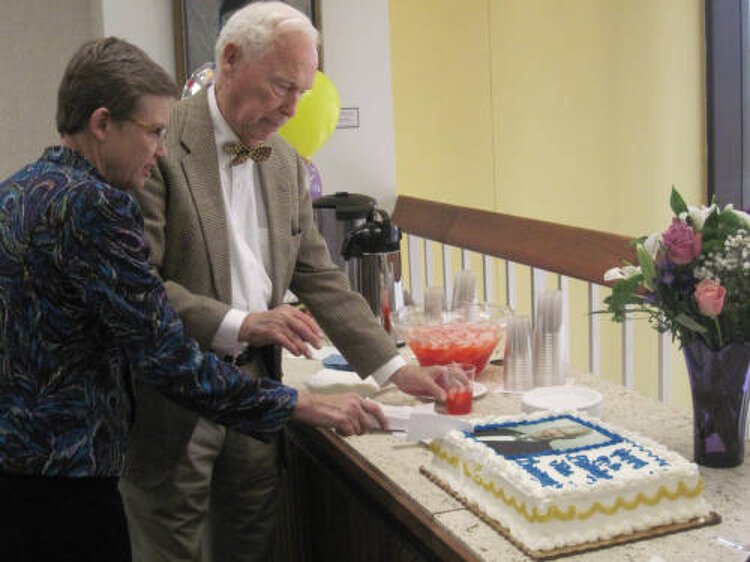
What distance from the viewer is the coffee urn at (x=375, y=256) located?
2.86 meters

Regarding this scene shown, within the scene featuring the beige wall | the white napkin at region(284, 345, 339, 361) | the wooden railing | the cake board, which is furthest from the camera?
the beige wall

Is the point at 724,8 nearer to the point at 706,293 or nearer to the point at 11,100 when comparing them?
the point at 11,100

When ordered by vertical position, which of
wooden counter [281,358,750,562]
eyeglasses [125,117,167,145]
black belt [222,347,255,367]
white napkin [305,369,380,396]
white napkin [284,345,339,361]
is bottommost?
wooden counter [281,358,750,562]

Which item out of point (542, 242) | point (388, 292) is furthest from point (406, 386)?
point (542, 242)

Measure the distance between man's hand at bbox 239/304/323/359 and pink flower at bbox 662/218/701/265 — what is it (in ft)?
2.33

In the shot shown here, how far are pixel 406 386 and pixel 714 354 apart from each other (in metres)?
0.69

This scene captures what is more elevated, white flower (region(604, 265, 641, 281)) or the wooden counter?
white flower (region(604, 265, 641, 281))

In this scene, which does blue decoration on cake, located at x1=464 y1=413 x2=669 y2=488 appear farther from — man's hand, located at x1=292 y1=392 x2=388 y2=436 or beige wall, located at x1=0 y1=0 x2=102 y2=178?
beige wall, located at x1=0 y1=0 x2=102 y2=178

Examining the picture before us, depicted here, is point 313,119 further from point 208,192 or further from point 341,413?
point 341,413

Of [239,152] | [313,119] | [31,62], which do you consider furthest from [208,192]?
[31,62]

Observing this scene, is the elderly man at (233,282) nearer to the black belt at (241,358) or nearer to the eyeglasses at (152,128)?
the black belt at (241,358)

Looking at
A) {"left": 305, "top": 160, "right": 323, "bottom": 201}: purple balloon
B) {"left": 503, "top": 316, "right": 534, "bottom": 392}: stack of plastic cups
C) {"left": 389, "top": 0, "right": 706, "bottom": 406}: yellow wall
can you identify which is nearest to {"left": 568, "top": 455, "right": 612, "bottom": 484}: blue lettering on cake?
{"left": 503, "top": 316, "right": 534, "bottom": 392}: stack of plastic cups

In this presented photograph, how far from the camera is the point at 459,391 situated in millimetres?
2086

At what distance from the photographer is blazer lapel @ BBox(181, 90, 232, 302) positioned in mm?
2174
